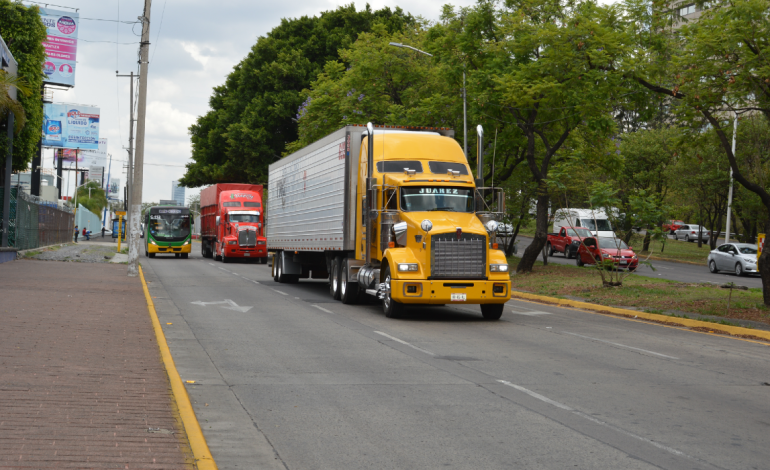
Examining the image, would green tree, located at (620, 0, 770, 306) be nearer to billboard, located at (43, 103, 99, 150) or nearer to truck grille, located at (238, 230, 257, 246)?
truck grille, located at (238, 230, 257, 246)

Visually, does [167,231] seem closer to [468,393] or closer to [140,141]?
[140,141]

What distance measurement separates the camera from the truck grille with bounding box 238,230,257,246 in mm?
42281

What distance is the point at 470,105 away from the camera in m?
27.7

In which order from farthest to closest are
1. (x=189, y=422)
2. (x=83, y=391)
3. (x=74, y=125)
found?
(x=74, y=125), (x=83, y=391), (x=189, y=422)

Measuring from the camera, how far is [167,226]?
47594 millimetres

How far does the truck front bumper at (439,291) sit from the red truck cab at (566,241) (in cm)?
2925

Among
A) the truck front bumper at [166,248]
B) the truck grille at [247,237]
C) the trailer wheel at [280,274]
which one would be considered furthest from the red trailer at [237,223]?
the trailer wheel at [280,274]

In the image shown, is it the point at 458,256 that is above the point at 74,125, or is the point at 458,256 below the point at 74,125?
below

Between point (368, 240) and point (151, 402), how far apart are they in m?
10.4

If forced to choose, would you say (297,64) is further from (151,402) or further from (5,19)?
(151,402)

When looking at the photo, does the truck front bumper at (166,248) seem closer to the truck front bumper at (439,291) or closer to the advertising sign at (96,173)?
the truck front bumper at (439,291)

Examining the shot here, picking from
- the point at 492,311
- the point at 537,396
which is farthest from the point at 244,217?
the point at 537,396

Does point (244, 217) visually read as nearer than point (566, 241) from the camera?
Yes

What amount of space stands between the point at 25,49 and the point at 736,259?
114 feet
